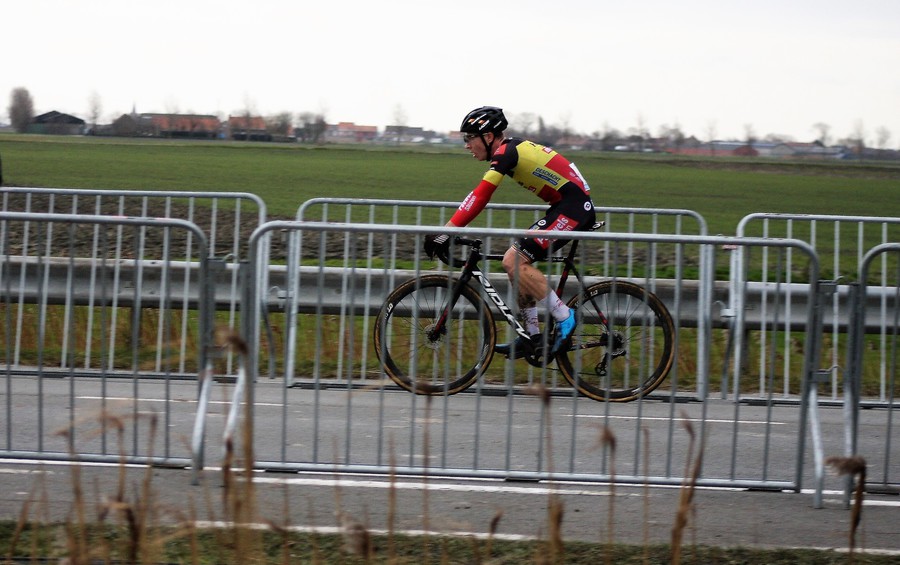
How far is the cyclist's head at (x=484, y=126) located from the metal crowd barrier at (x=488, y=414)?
3.55 ft

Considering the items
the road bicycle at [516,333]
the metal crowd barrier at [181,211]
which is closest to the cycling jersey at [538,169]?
the road bicycle at [516,333]

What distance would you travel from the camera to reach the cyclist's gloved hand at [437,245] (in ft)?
22.5

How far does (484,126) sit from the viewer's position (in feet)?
28.6

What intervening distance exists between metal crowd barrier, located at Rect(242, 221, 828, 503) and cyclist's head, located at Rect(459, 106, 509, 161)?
1082mm

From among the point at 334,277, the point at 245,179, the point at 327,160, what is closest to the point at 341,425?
the point at 334,277

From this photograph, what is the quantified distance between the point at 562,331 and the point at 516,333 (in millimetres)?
379

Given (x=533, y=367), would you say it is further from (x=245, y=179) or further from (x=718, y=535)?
(x=245, y=179)

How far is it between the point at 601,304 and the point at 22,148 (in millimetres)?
50009

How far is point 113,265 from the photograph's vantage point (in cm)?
724

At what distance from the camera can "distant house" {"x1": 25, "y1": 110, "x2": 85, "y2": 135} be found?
54.9 m

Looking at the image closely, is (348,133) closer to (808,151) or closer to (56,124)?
(56,124)

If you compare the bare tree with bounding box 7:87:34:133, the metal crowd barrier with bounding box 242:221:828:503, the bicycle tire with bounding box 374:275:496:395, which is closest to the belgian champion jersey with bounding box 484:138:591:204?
the metal crowd barrier with bounding box 242:221:828:503

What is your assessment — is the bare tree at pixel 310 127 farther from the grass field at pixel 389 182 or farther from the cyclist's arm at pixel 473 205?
the cyclist's arm at pixel 473 205

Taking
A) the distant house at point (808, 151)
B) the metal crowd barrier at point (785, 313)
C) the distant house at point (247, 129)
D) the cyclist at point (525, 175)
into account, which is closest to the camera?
the metal crowd barrier at point (785, 313)
